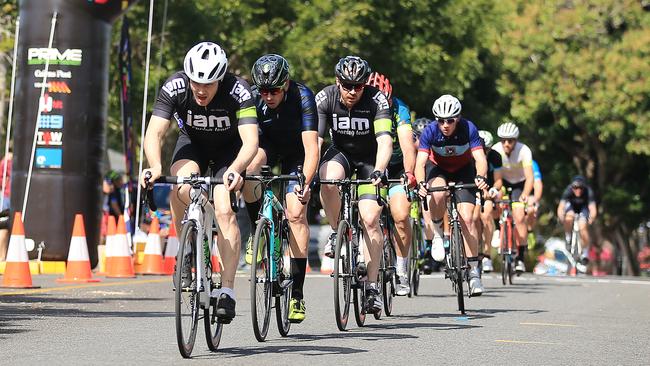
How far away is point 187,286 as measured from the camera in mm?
9320

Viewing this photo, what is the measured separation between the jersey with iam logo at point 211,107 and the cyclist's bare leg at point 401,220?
3954 mm

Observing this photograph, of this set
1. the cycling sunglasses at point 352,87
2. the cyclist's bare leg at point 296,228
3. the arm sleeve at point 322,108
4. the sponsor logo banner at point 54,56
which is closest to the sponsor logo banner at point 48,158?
the sponsor logo banner at point 54,56

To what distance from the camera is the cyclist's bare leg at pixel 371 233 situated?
41.1 feet

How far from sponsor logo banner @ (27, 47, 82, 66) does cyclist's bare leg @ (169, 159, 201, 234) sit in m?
11.5

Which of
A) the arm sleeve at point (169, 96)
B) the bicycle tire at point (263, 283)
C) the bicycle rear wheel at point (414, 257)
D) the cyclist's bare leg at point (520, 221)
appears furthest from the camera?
the cyclist's bare leg at point (520, 221)

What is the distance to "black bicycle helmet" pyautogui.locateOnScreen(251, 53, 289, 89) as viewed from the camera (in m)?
10.9

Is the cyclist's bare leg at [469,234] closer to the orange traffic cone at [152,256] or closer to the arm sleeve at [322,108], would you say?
the arm sleeve at [322,108]

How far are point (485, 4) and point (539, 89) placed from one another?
5398mm

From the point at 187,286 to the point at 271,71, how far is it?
217cm

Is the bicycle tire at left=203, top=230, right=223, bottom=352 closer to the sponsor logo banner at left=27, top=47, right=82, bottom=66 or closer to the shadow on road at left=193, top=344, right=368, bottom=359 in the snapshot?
the shadow on road at left=193, top=344, right=368, bottom=359

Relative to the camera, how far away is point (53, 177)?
2152cm

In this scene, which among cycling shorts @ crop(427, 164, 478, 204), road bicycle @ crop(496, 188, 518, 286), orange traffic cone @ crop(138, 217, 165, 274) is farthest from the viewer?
orange traffic cone @ crop(138, 217, 165, 274)

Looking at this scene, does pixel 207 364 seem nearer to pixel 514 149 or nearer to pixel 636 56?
pixel 514 149

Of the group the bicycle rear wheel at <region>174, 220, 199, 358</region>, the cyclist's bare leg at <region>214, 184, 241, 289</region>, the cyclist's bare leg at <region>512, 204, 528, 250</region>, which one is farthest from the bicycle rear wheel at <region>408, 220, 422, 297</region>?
the bicycle rear wheel at <region>174, 220, 199, 358</region>
